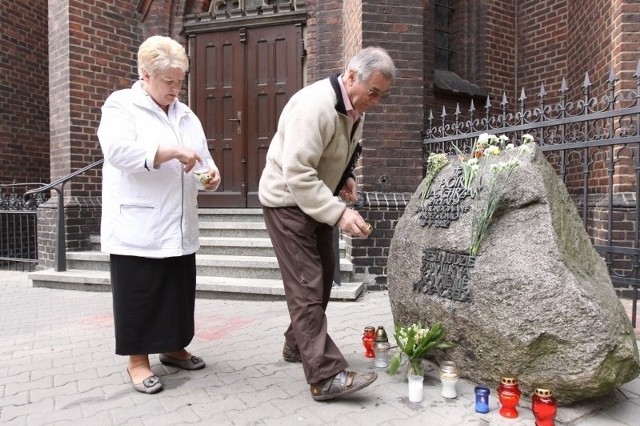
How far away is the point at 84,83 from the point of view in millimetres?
6906

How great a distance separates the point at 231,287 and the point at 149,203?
272cm

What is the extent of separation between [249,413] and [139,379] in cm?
72

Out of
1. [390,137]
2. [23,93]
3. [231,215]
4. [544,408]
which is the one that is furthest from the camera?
[23,93]

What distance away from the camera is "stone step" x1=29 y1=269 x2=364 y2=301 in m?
5.07

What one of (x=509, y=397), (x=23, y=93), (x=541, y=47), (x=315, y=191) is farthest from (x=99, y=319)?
(x=541, y=47)

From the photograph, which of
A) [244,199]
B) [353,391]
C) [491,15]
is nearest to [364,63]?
[353,391]

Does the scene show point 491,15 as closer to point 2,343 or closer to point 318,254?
point 318,254

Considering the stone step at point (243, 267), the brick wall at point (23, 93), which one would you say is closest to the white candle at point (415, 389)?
the stone step at point (243, 267)

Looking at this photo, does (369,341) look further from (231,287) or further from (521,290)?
(231,287)

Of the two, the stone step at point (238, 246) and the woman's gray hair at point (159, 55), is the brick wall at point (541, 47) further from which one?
the woman's gray hair at point (159, 55)

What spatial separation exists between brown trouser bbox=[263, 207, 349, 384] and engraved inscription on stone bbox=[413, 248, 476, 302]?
669mm

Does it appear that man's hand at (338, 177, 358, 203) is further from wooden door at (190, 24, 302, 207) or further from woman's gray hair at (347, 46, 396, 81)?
wooden door at (190, 24, 302, 207)

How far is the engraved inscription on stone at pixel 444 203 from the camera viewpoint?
9.23ft

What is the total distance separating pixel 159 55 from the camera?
2.51 metres
